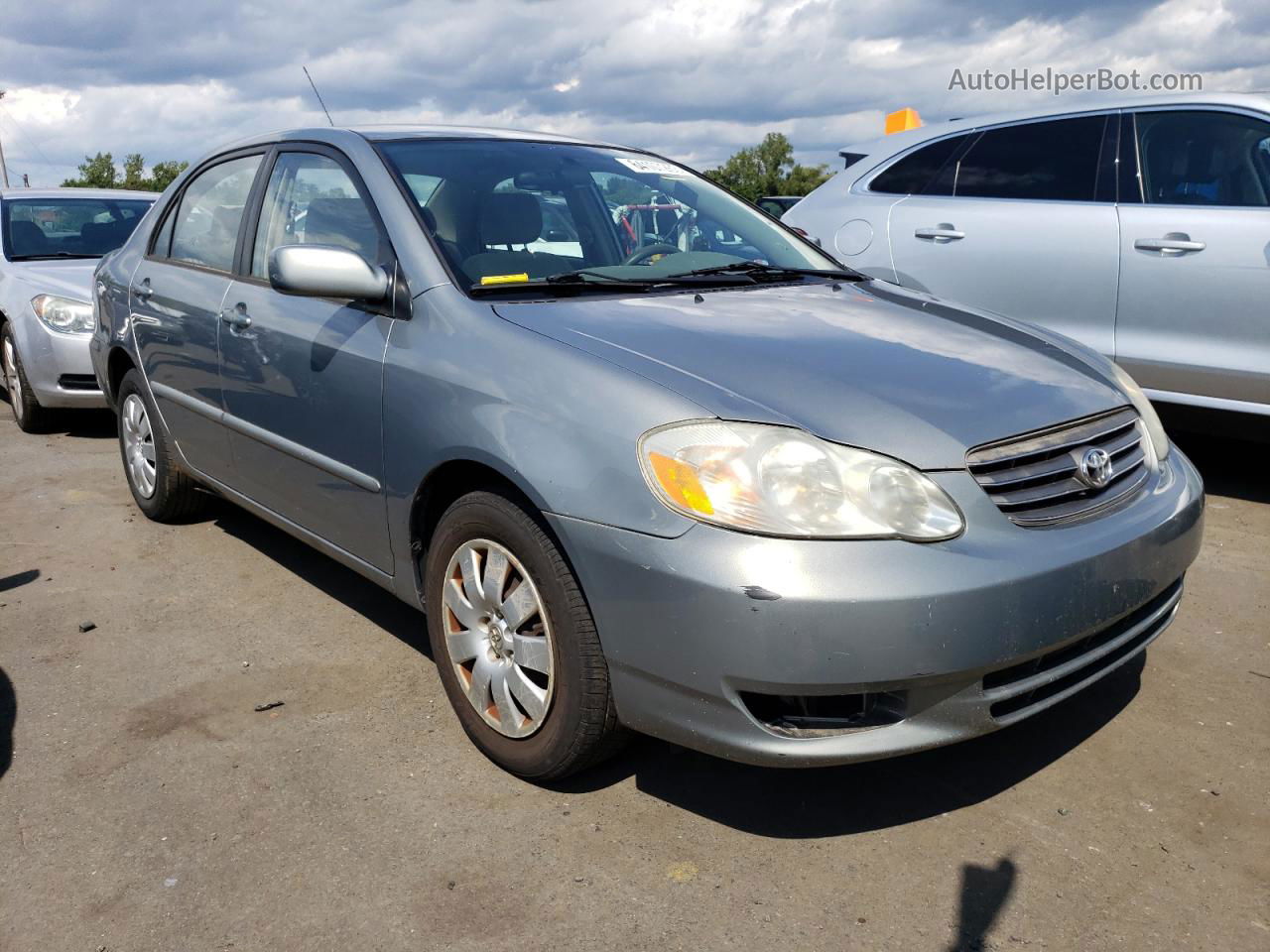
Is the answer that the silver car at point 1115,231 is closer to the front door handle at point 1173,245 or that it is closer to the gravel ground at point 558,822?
the front door handle at point 1173,245

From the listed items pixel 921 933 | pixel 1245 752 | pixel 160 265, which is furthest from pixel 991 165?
pixel 921 933

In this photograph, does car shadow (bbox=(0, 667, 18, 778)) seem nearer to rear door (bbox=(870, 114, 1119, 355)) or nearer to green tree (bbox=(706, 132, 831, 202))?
rear door (bbox=(870, 114, 1119, 355))

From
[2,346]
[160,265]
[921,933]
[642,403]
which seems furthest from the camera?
[2,346]

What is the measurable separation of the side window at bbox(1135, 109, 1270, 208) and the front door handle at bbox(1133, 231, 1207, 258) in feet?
0.63

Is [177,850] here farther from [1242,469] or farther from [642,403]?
[1242,469]

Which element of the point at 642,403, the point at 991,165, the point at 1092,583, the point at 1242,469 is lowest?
the point at 1242,469

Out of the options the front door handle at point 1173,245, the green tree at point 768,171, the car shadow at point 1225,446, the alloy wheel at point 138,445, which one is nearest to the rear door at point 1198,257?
the front door handle at point 1173,245

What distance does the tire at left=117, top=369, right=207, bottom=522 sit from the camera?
4.75m

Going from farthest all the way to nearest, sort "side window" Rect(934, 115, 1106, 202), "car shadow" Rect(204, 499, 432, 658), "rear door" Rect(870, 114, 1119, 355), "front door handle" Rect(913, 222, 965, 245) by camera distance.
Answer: "front door handle" Rect(913, 222, 965, 245) → "side window" Rect(934, 115, 1106, 202) → "rear door" Rect(870, 114, 1119, 355) → "car shadow" Rect(204, 499, 432, 658)

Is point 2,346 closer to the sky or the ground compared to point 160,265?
closer to the ground

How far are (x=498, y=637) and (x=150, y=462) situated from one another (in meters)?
2.85

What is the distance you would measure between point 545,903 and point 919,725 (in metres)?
0.87

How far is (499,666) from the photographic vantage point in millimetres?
2811

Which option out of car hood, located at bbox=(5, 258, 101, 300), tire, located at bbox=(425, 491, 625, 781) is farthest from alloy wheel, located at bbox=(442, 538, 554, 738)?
car hood, located at bbox=(5, 258, 101, 300)
